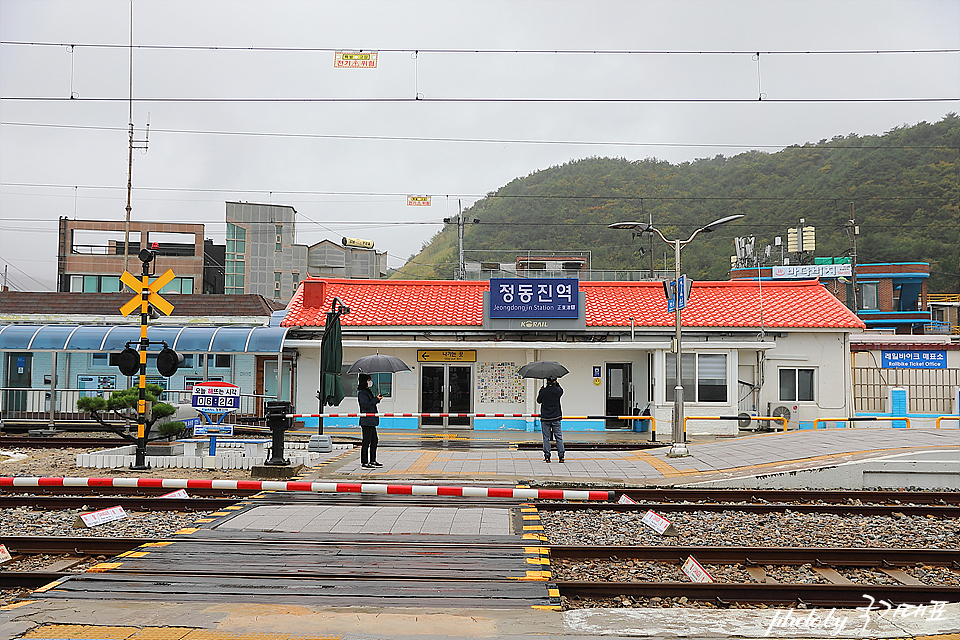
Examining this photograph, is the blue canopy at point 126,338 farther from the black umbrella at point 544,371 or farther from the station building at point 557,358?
the black umbrella at point 544,371

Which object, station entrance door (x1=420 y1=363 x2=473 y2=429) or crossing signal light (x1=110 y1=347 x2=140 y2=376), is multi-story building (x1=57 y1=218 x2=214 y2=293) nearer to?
station entrance door (x1=420 y1=363 x2=473 y2=429)

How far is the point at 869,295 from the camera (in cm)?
5484

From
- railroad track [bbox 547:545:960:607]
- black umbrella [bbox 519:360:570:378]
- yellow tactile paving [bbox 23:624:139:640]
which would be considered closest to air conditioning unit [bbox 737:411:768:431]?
black umbrella [bbox 519:360:570:378]

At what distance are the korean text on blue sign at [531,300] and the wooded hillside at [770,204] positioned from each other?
97.3 ft

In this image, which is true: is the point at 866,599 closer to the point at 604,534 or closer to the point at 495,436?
the point at 604,534

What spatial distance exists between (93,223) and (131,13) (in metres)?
41.7

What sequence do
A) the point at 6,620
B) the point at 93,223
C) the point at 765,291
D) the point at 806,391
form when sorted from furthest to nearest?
the point at 93,223 → the point at 765,291 → the point at 806,391 → the point at 6,620

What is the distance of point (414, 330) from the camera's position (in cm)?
2455

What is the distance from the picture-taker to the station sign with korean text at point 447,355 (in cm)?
2438

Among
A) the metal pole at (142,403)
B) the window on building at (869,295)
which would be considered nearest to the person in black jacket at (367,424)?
the metal pole at (142,403)

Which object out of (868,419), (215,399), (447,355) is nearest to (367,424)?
(215,399)

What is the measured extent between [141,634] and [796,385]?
76.7ft

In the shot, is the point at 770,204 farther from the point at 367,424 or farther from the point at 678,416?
the point at 367,424

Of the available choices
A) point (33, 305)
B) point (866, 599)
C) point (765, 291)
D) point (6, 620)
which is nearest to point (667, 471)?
point (866, 599)
